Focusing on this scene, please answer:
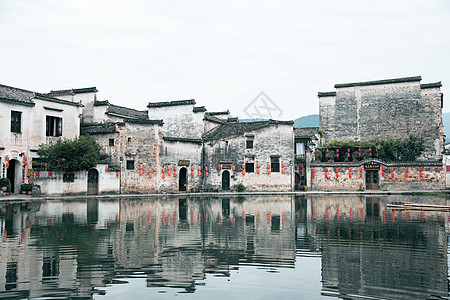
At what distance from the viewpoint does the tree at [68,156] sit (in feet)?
85.3

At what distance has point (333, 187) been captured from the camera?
1276 inches

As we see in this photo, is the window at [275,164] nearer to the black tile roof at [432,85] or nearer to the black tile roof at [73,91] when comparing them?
the black tile roof at [432,85]

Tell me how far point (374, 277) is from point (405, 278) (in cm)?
54

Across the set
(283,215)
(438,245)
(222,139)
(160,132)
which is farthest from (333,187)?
(438,245)

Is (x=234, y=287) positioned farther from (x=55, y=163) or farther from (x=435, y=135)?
(x=435, y=135)

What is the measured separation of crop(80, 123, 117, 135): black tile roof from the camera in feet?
98.3

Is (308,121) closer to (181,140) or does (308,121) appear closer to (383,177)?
(383,177)

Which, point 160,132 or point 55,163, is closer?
point 55,163

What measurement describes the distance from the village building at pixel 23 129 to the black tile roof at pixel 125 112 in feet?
18.2

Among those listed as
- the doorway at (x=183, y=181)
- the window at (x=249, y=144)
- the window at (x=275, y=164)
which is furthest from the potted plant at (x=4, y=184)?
the window at (x=275, y=164)

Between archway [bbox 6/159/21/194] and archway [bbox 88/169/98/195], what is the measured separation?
4675 mm

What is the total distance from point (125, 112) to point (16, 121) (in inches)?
435

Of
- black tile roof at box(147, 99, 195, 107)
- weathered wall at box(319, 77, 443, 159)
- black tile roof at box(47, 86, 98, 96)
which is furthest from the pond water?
weathered wall at box(319, 77, 443, 159)

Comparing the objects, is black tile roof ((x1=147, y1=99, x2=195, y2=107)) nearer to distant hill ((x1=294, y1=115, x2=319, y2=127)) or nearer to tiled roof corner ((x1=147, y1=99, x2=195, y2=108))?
tiled roof corner ((x1=147, y1=99, x2=195, y2=108))
